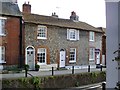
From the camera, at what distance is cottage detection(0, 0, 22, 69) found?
19859mm

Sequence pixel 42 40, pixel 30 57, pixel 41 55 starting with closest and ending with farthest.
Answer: pixel 30 57 < pixel 41 55 < pixel 42 40

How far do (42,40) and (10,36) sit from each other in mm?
2887

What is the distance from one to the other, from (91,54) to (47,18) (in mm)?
6134

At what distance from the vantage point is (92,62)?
2736 centimetres

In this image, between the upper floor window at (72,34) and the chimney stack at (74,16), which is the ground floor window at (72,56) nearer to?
the upper floor window at (72,34)

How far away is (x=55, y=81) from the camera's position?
49.0ft

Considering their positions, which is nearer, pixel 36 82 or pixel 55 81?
pixel 36 82

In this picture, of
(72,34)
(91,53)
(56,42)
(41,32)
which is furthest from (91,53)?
(41,32)

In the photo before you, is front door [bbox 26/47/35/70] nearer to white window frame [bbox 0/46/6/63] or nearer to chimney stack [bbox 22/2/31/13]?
white window frame [bbox 0/46/6/63]

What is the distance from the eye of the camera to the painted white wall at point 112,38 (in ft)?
7.89

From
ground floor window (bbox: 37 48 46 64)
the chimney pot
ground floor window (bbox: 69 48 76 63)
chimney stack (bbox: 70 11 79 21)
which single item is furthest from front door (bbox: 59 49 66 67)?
chimney stack (bbox: 70 11 79 21)

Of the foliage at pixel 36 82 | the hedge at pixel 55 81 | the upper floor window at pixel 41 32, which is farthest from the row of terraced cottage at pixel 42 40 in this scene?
the foliage at pixel 36 82

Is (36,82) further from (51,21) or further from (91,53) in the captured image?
(91,53)

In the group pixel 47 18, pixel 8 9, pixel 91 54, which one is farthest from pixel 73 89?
pixel 91 54
